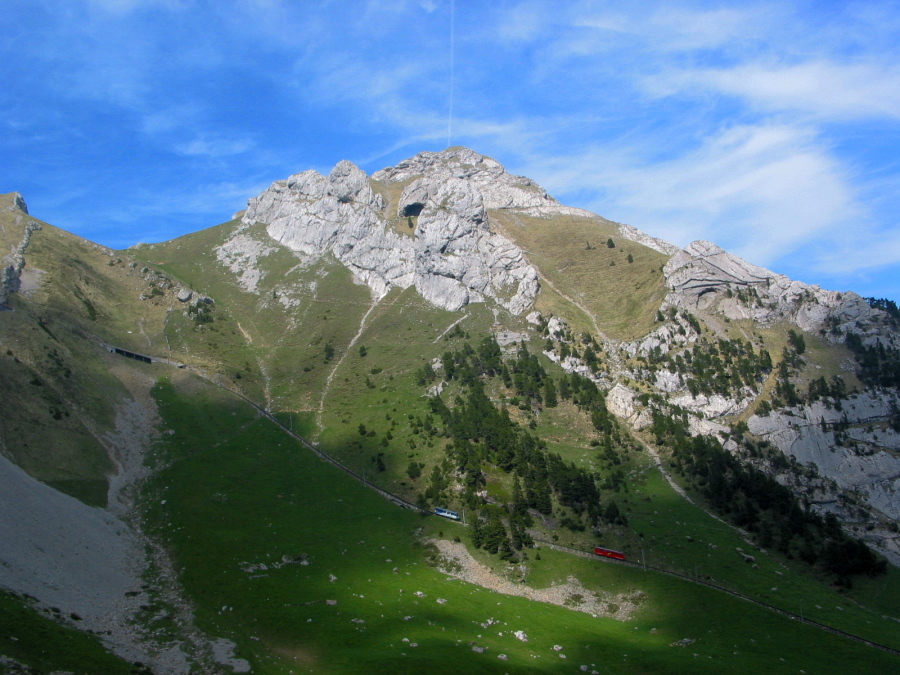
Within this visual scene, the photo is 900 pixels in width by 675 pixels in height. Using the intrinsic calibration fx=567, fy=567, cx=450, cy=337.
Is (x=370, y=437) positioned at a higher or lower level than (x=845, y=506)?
higher

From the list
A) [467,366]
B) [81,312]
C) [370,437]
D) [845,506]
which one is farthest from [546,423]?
[81,312]

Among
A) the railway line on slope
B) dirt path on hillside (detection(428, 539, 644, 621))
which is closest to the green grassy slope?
dirt path on hillside (detection(428, 539, 644, 621))

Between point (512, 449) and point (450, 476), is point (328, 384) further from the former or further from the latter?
point (512, 449)

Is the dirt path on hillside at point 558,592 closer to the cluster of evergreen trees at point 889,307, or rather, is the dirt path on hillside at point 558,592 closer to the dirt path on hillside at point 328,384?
the dirt path on hillside at point 328,384

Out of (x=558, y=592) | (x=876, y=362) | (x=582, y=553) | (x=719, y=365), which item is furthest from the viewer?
(x=719, y=365)

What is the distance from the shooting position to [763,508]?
11262 centimetres

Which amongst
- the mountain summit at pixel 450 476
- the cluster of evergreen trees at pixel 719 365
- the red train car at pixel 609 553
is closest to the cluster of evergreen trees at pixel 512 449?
the mountain summit at pixel 450 476

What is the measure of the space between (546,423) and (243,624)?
90898 millimetres

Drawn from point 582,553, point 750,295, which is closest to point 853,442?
point 750,295

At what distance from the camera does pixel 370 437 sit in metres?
136

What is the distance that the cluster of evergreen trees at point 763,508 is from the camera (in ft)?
318

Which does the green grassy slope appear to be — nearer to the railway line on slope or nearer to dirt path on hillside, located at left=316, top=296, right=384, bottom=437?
the railway line on slope

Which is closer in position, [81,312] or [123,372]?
[123,372]

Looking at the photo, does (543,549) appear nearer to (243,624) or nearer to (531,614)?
(531,614)
